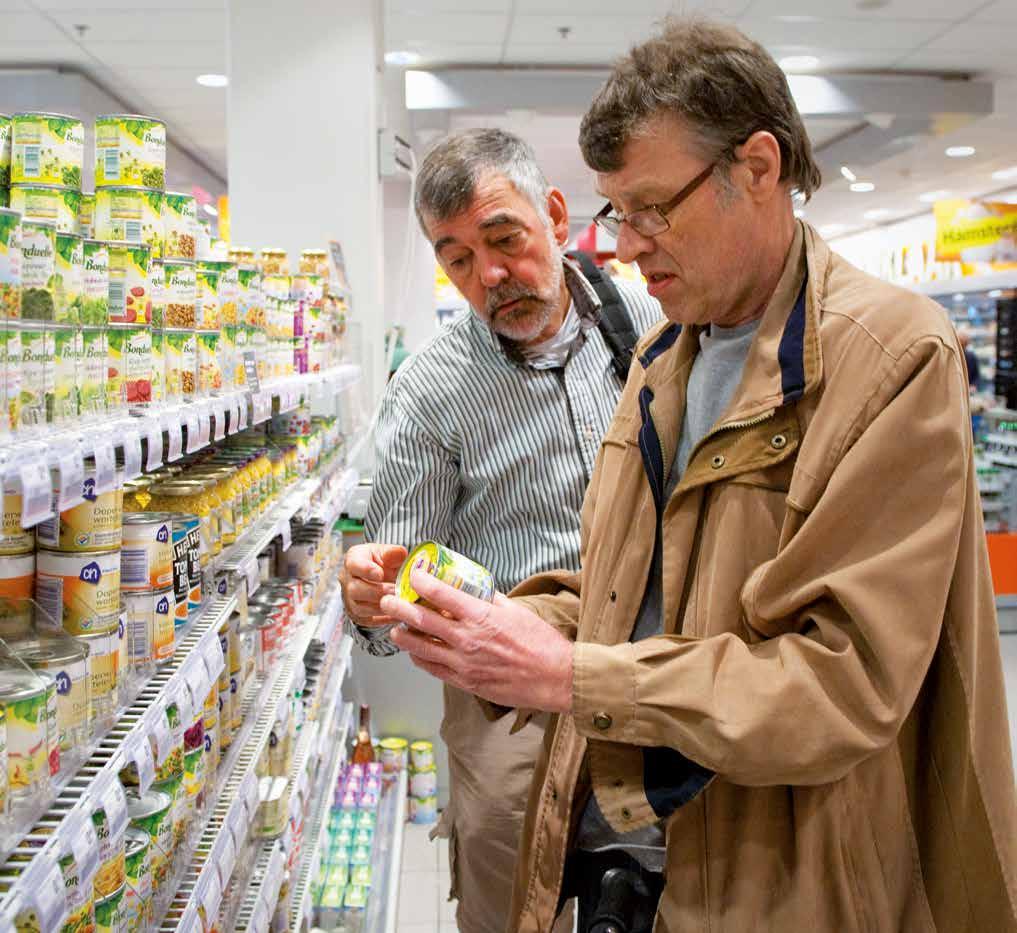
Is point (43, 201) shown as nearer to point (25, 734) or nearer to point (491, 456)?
point (25, 734)

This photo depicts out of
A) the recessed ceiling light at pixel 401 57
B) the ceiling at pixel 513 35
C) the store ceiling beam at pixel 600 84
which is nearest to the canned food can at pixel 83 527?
the ceiling at pixel 513 35

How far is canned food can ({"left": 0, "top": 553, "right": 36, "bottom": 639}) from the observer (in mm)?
1425

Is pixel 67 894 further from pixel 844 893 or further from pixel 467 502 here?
pixel 467 502

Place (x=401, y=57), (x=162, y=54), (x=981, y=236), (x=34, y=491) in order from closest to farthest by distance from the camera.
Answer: (x=34, y=491), (x=981, y=236), (x=162, y=54), (x=401, y=57)

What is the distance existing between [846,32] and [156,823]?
693cm

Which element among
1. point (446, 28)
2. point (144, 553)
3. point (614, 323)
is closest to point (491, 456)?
point (614, 323)

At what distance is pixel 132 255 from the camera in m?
1.65

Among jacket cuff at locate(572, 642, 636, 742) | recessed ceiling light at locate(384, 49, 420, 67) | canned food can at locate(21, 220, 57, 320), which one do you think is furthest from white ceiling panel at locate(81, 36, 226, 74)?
jacket cuff at locate(572, 642, 636, 742)

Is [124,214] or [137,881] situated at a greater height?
[124,214]

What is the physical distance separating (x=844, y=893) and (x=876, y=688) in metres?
0.28

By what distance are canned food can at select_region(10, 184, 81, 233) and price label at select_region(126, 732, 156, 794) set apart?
2.33 feet

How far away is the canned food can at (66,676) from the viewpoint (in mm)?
1352

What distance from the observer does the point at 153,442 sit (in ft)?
4.95

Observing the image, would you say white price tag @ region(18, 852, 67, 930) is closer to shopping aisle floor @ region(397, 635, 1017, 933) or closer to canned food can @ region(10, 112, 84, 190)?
canned food can @ region(10, 112, 84, 190)
